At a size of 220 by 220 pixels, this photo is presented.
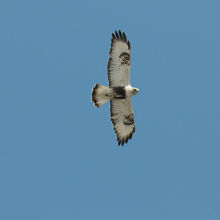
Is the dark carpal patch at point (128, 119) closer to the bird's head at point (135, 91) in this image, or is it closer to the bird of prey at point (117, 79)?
the bird of prey at point (117, 79)

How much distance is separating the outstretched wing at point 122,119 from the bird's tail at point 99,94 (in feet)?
1.77

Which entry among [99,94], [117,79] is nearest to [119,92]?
[117,79]

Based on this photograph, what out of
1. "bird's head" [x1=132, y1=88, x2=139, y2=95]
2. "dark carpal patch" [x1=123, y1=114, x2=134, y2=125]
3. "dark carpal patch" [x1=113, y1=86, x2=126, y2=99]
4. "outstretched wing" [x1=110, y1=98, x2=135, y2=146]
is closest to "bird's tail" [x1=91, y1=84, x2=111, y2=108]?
"dark carpal patch" [x1=113, y1=86, x2=126, y2=99]

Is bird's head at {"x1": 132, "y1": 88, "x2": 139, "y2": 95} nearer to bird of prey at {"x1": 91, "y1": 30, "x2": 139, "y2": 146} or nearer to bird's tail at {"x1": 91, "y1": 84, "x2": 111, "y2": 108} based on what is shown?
bird of prey at {"x1": 91, "y1": 30, "x2": 139, "y2": 146}

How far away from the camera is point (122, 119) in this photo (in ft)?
62.8

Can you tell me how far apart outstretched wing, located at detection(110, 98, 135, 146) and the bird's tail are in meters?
0.54

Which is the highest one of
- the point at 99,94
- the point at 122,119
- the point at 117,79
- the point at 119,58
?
the point at 119,58

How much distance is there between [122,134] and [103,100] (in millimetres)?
1537

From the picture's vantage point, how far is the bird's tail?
18.2m

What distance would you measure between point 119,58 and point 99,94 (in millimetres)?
1343

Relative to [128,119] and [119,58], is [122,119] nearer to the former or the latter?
[128,119]

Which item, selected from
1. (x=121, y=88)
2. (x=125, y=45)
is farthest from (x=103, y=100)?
(x=125, y=45)

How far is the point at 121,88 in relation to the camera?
60.3 ft

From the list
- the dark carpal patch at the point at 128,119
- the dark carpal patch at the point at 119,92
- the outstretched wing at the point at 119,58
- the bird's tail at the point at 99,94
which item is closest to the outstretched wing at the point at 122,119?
the dark carpal patch at the point at 128,119
